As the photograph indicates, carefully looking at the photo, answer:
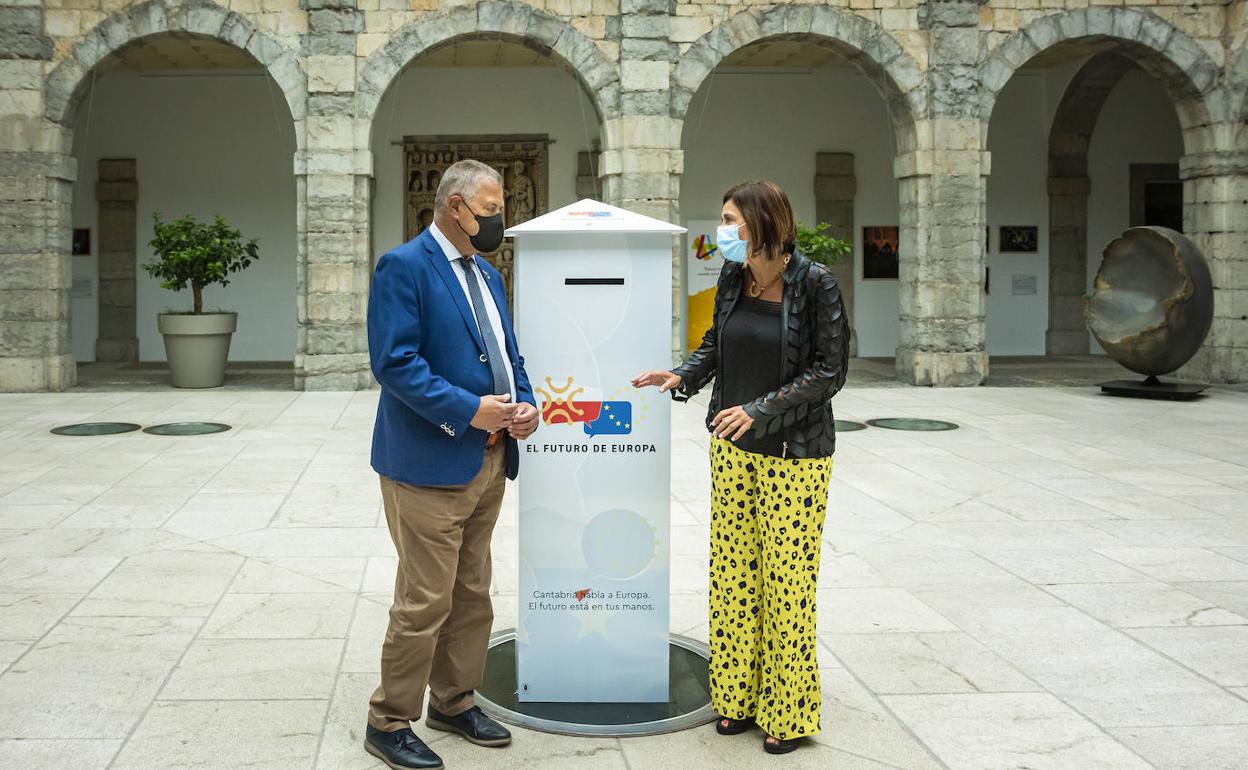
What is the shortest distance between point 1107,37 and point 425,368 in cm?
1244

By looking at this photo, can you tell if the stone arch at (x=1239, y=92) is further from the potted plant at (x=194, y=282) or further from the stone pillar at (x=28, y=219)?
the stone pillar at (x=28, y=219)

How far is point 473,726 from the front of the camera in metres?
3.36

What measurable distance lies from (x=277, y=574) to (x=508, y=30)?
8899 mm

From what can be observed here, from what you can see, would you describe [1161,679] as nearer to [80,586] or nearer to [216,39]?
[80,586]

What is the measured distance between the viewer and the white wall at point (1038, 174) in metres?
17.6

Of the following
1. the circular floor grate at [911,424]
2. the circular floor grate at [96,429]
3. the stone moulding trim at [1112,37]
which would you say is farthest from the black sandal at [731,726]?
the stone moulding trim at [1112,37]

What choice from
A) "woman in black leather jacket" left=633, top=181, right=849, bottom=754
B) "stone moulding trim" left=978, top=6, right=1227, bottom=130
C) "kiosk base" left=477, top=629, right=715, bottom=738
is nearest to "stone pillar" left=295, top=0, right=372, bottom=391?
"stone moulding trim" left=978, top=6, right=1227, bottom=130

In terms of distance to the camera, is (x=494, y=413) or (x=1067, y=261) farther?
(x=1067, y=261)

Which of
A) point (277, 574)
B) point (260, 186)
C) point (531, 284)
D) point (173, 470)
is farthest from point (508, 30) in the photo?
point (531, 284)

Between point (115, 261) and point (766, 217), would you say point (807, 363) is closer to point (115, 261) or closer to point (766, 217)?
point (766, 217)

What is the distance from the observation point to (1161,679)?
12.7 ft

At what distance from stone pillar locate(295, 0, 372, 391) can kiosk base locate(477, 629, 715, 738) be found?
9309mm

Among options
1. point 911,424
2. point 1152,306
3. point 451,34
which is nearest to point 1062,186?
point 1152,306

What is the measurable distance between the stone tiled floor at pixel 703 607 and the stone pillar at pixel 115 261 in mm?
7894
